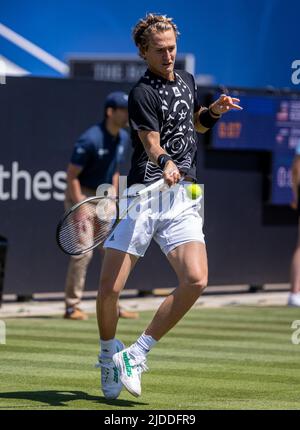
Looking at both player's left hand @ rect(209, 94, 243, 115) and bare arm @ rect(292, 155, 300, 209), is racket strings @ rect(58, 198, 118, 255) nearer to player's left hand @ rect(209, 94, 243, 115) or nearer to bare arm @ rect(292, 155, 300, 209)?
player's left hand @ rect(209, 94, 243, 115)

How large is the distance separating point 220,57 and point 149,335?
13911 millimetres

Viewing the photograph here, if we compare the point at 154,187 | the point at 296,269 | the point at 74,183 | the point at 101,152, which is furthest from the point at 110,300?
the point at 296,269

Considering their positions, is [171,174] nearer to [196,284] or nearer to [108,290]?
[196,284]

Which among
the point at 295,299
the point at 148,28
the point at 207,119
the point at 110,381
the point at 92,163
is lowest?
the point at 295,299

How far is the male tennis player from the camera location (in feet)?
24.4

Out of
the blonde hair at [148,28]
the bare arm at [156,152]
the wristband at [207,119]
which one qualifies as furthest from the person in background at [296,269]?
the bare arm at [156,152]

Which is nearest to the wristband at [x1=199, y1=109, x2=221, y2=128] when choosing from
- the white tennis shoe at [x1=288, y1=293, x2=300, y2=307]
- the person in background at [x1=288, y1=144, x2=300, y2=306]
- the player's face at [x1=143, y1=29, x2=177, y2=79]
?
the player's face at [x1=143, y1=29, x2=177, y2=79]

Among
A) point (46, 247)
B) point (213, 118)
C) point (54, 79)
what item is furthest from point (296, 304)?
point (213, 118)

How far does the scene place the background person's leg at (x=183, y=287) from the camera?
7.40 metres

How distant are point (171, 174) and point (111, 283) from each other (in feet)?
2.70

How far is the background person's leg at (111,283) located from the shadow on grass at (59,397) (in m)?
0.45

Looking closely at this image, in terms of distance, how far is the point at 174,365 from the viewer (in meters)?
9.24

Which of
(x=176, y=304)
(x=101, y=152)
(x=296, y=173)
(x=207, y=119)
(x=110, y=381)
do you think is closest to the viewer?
(x=176, y=304)

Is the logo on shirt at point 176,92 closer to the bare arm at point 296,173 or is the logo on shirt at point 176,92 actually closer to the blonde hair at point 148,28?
the blonde hair at point 148,28
